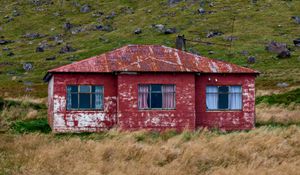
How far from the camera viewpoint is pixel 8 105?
38.5m

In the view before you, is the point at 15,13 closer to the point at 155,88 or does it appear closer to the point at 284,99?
the point at 284,99

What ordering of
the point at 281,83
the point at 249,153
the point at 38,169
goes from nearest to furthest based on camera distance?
the point at 38,169 → the point at 249,153 → the point at 281,83

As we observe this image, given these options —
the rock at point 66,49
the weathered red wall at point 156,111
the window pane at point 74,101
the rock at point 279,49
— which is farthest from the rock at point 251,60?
the window pane at point 74,101

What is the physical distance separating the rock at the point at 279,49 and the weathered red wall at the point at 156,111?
169 feet

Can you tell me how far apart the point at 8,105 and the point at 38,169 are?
22.8 meters

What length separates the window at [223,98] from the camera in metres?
31.9

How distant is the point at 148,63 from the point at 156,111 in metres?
2.73

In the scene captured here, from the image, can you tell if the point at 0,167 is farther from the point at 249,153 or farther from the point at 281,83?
the point at 281,83

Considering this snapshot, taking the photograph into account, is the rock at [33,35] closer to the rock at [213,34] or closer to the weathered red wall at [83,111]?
the rock at [213,34]

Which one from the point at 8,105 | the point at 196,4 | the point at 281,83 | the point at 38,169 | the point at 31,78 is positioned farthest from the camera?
the point at 196,4

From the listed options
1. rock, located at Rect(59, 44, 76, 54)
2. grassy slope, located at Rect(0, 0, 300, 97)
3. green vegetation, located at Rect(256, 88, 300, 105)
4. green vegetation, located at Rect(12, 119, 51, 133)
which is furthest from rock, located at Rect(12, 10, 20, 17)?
green vegetation, located at Rect(12, 119, 51, 133)

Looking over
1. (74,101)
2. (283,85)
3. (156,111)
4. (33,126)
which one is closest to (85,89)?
(74,101)

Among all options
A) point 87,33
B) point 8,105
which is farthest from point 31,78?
point 8,105

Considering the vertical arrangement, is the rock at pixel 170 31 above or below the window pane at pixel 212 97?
above
